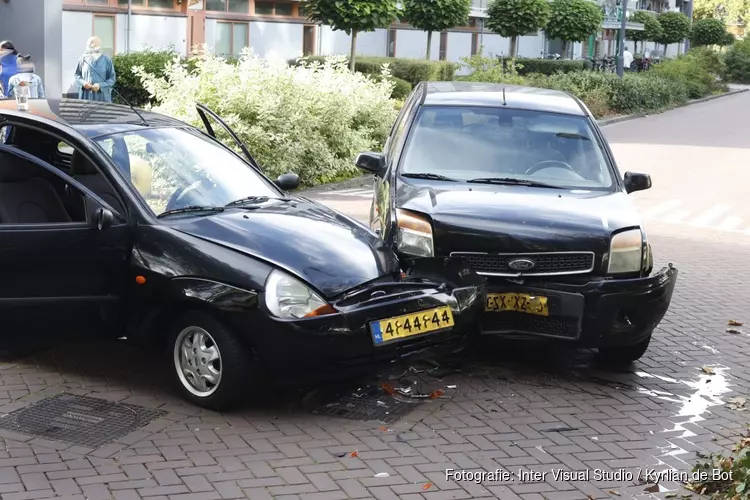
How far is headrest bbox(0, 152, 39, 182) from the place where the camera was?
6.37 metres

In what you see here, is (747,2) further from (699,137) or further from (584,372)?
(584,372)

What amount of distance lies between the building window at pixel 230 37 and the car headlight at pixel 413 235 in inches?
1449

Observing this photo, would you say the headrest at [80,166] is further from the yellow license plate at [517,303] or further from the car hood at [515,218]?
the yellow license plate at [517,303]

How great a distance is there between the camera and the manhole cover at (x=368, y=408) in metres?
5.84

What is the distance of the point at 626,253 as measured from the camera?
6598 mm

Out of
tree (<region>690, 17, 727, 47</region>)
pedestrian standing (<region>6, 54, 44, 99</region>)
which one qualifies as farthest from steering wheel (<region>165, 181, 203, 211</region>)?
tree (<region>690, 17, 727, 47</region>)

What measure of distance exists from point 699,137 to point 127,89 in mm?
14921

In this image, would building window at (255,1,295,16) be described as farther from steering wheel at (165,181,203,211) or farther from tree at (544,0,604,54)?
steering wheel at (165,181,203,211)

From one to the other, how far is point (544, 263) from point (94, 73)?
12.2m

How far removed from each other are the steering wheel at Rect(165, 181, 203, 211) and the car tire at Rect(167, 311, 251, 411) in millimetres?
814

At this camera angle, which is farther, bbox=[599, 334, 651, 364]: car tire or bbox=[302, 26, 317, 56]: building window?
bbox=[302, 26, 317, 56]: building window

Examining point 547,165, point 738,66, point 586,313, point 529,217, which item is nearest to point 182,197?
point 529,217

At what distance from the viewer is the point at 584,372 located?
695 centimetres

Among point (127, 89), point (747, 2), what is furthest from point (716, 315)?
point (747, 2)
